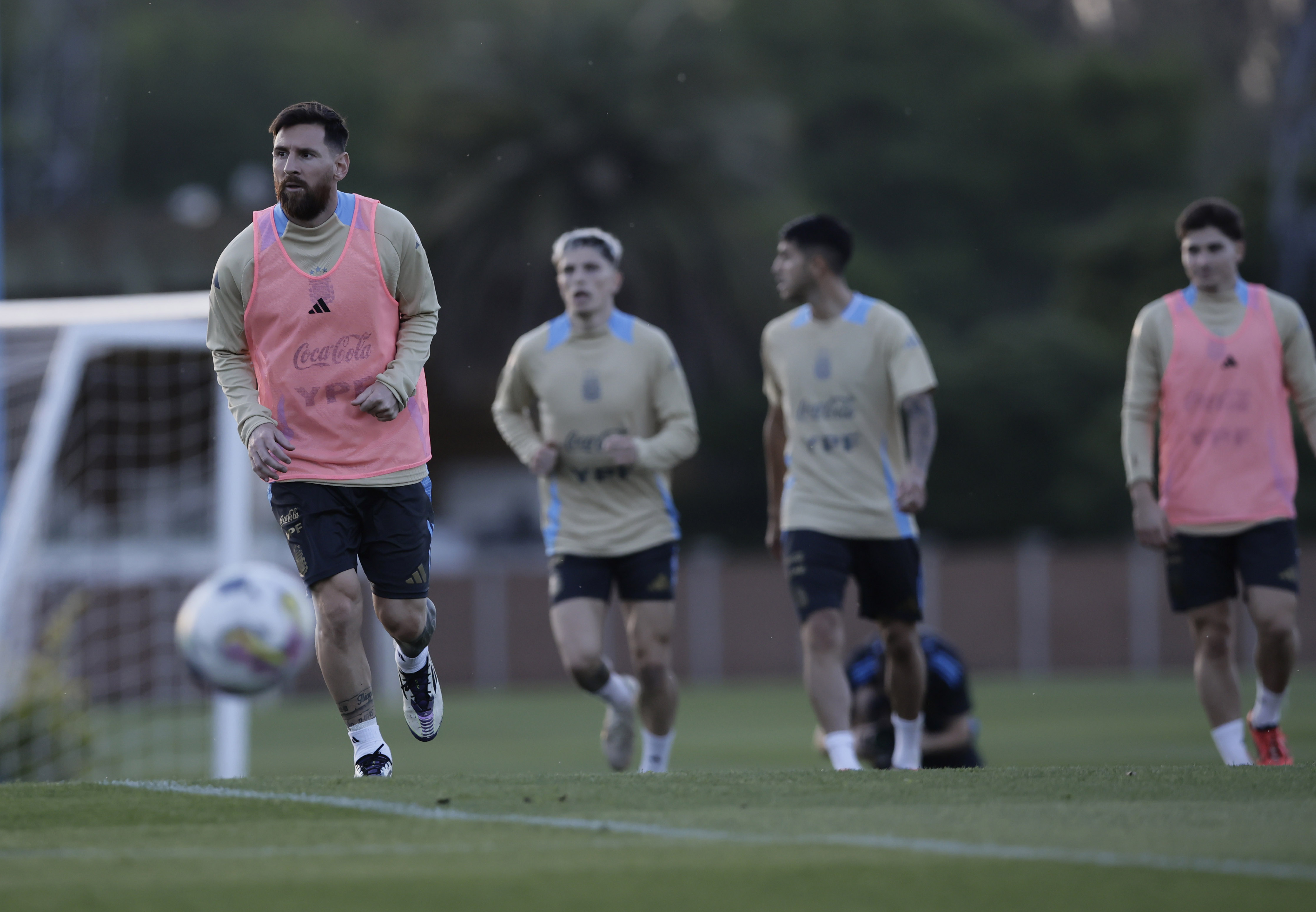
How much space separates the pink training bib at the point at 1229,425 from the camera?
8.80 meters

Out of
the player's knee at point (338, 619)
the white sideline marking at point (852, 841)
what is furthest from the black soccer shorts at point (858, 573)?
the white sideline marking at point (852, 841)

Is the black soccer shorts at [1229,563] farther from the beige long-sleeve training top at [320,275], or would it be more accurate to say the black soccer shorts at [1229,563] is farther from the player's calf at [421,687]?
the beige long-sleeve training top at [320,275]

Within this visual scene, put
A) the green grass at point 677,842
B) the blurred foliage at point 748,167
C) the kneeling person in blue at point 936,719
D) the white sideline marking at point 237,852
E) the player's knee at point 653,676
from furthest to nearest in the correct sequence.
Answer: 1. the blurred foliage at point 748,167
2. the kneeling person in blue at point 936,719
3. the player's knee at point 653,676
4. the white sideline marking at point 237,852
5. the green grass at point 677,842

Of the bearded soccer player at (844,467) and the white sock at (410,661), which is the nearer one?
the white sock at (410,661)

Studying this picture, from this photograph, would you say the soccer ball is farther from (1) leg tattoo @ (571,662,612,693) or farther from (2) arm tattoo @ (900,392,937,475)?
(2) arm tattoo @ (900,392,937,475)

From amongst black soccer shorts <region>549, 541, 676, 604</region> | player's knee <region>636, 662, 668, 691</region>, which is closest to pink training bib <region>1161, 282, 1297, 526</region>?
black soccer shorts <region>549, 541, 676, 604</region>

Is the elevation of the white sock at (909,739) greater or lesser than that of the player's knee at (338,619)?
lesser

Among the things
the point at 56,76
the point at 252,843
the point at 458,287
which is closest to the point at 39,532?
the point at 252,843

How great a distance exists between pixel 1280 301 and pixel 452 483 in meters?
31.0

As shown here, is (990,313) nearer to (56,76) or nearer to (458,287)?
(458,287)

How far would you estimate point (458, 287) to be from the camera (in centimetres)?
3481

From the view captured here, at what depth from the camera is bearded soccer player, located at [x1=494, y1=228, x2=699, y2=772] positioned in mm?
9406

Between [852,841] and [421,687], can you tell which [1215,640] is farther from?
[852,841]

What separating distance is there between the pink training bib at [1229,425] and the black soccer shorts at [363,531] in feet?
11.6
